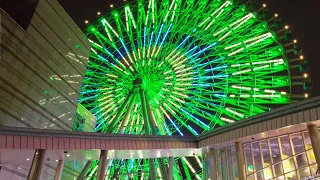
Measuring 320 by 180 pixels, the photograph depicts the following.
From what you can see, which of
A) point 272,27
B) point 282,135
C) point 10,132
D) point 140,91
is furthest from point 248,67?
point 10,132

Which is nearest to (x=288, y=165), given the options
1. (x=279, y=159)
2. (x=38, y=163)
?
(x=279, y=159)

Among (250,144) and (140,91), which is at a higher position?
(140,91)

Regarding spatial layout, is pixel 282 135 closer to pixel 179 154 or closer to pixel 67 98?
pixel 179 154

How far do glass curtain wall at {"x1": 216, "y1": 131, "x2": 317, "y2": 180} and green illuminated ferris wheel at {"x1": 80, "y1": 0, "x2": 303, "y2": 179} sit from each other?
7509 millimetres

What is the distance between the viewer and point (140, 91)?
25.5 metres

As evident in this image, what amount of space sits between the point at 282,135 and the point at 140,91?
13723 mm

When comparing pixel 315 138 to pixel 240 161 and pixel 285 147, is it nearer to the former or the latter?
pixel 285 147

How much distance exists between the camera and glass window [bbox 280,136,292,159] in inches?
525

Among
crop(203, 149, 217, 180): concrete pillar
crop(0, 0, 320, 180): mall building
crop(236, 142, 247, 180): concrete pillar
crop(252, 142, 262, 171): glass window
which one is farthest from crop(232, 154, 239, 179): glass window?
crop(252, 142, 262, 171): glass window

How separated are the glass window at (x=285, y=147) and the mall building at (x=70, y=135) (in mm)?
41

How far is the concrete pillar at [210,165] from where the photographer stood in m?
16.4

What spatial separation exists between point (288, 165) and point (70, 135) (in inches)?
379

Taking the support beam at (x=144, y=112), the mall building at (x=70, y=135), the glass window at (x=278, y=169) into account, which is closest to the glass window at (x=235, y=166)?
the mall building at (x=70, y=135)

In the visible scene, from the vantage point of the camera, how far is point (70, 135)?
50.4ft
